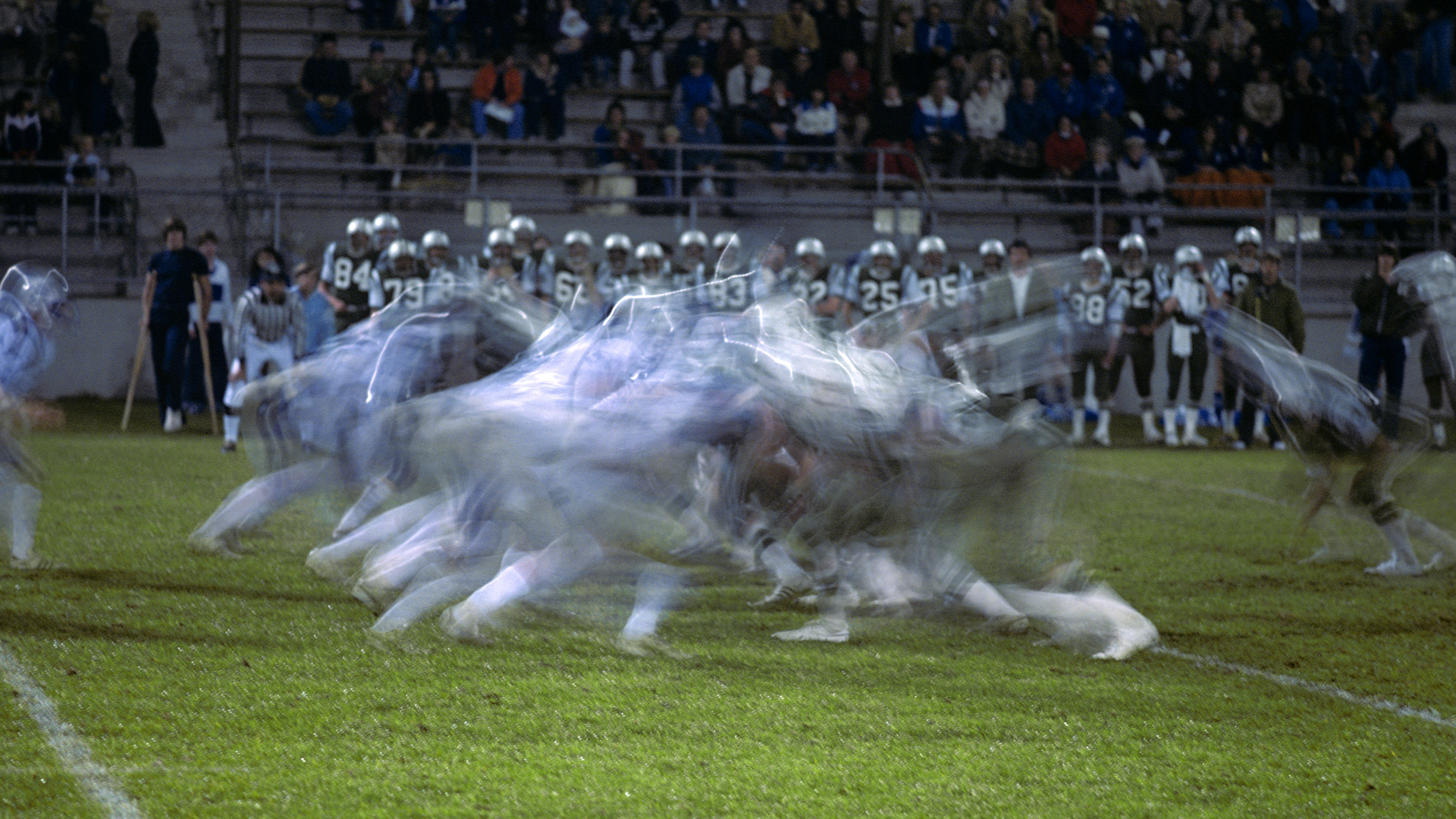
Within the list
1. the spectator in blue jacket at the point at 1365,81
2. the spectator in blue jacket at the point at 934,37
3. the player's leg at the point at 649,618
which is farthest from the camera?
the spectator in blue jacket at the point at 1365,81

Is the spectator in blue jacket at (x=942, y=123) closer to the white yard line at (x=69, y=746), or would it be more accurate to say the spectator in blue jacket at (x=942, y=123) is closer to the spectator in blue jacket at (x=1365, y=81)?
the spectator in blue jacket at (x=1365, y=81)

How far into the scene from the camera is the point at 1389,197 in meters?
20.9

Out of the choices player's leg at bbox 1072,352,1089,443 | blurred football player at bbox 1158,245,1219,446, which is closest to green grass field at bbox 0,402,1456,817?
player's leg at bbox 1072,352,1089,443

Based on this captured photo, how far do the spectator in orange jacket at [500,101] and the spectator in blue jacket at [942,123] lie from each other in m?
5.45

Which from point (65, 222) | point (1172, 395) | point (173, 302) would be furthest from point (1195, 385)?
point (65, 222)

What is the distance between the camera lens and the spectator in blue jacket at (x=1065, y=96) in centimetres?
2053

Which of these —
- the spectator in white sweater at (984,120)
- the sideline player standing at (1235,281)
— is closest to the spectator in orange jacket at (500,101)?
the spectator in white sweater at (984,120)

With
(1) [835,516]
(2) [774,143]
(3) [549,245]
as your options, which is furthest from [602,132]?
(1) [835,516]

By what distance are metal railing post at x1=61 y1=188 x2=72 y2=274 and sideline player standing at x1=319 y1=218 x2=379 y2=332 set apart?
21.0 feet

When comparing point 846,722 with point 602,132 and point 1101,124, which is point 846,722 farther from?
point 1101,124

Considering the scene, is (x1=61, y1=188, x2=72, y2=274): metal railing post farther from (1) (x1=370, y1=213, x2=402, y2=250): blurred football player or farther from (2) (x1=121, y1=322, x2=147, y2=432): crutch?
(1) (x1=370, y1=213, x2=402, y2=250): blurred football player

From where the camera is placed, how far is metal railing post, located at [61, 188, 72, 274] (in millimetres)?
18516

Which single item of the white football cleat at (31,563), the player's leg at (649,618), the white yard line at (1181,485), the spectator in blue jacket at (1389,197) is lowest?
the white yard line at (1181,485)

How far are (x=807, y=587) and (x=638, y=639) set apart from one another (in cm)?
134
